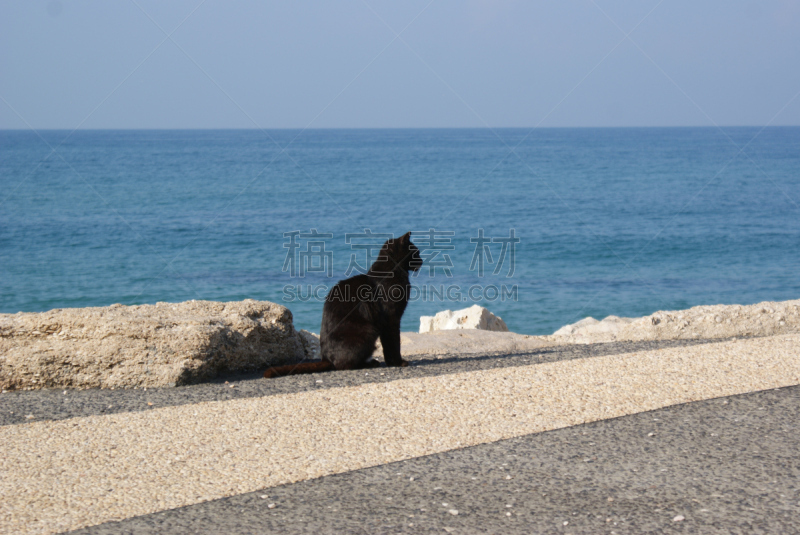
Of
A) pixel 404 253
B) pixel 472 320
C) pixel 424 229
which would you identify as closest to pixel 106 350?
pixel 404 253

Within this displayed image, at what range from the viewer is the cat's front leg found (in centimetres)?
695

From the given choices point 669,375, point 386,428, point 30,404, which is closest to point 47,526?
point 386,428

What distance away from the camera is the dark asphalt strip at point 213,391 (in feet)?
18.9

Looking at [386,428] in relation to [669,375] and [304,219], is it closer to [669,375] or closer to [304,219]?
[669,375]

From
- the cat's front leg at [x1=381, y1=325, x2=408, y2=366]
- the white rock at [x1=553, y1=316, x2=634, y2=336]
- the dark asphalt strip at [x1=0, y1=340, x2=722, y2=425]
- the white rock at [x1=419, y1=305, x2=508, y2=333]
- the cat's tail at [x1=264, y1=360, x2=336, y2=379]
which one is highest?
the cat's front leg at [x1=381, y1=325, x2=408, y2=366]

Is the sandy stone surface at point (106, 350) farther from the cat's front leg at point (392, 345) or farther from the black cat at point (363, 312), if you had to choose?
the cat's front leg at point (392, 345)

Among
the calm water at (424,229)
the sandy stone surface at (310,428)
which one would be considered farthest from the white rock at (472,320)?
the sandy stone surface at (310,428)

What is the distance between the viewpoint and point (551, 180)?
194 ft

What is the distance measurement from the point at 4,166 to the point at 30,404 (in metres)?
75.5

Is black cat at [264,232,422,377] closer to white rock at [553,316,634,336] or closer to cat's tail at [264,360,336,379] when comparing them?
cat's tail at [264,360,336,379]

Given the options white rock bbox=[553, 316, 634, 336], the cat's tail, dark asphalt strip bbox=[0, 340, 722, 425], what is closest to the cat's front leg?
dark asphalt strip bbox=[0, 340, 722, 425]

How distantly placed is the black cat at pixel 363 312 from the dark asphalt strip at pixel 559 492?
7.89 ft

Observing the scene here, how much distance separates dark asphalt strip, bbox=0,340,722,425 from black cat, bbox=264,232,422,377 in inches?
6.4

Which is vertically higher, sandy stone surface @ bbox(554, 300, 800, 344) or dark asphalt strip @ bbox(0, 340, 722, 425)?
sandy stone surface @ bbox(554, 300, 800, 344)
